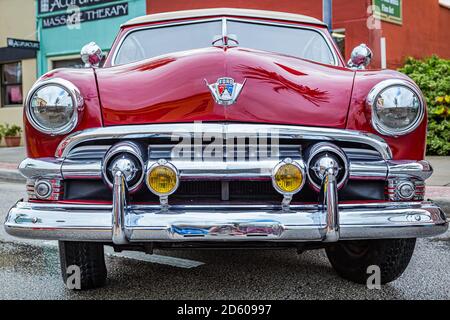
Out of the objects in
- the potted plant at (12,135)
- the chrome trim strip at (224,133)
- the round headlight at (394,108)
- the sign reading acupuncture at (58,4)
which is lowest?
the chrome trim strip at (224,133)

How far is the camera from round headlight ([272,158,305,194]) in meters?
2.38

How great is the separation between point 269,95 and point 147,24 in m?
1.61

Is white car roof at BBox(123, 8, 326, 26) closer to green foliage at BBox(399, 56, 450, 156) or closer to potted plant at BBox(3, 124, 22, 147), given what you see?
green foliage at BBox(399, 56, 450, 156)

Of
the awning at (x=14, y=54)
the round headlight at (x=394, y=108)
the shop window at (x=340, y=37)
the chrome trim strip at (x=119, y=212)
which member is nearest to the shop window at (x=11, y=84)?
the awning at (x=14, y=54)

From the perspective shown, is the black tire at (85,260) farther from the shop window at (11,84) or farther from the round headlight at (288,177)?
the shop window at (11,84)

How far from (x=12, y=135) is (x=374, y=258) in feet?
46.3

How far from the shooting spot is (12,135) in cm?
1534

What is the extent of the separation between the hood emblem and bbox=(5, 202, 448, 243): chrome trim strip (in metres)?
0.50

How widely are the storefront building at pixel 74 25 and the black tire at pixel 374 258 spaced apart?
12.0 metres

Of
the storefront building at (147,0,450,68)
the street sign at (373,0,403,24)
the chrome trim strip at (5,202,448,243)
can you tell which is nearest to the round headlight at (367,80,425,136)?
the chrome trim strip at (5,202,448,243)

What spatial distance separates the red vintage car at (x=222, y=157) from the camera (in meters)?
2.34

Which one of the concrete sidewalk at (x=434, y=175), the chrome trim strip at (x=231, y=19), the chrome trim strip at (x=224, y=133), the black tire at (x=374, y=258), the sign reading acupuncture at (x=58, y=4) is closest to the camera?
the chrome trim strip at (x=224, y=133)
